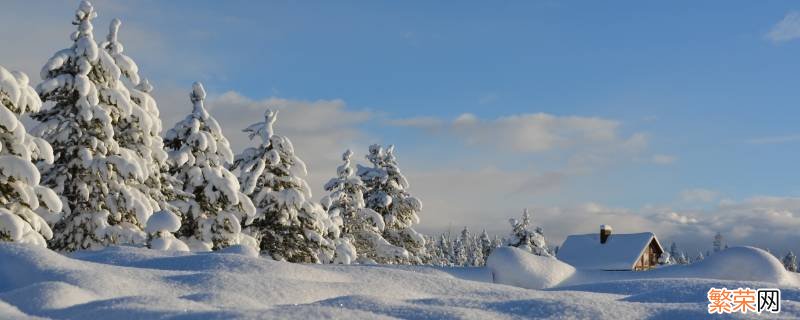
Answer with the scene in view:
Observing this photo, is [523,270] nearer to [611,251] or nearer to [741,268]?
[741,268]

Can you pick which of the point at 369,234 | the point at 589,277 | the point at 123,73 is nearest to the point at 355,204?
the point at 369,234

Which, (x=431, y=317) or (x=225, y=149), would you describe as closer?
(x=431, y=317)

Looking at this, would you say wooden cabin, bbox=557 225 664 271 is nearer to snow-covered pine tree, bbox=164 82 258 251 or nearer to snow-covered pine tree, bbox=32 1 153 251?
snow-covered pine tree, bbox=164 82 258 251

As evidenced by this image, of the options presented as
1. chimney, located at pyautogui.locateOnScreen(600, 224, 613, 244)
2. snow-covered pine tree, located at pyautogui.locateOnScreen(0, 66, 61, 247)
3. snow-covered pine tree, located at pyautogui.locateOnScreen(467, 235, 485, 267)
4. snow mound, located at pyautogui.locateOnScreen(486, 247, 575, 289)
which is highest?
snow-covered pine tree, located at pyautogui.locateOnScreen(467, 235, 485, 267)

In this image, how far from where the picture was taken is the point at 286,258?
26531mm

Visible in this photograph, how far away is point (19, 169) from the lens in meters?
16.7

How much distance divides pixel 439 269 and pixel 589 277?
328 cm

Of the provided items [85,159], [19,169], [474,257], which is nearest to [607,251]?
[85,159]

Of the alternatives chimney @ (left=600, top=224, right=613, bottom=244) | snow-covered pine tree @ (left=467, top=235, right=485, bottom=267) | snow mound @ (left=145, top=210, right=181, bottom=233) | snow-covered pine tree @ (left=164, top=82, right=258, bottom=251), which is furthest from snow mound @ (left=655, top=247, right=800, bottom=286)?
snow-covered pine tree @ (left=467, top=235, right=485, bottom=267)

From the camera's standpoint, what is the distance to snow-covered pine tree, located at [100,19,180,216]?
2192 centimetres

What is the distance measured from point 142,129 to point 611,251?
32.4 meters

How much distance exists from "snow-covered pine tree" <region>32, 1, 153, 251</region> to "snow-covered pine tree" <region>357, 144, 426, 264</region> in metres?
16.3

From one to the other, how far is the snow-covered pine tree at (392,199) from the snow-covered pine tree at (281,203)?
9322 mm

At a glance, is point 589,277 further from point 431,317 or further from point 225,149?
point 225,149
